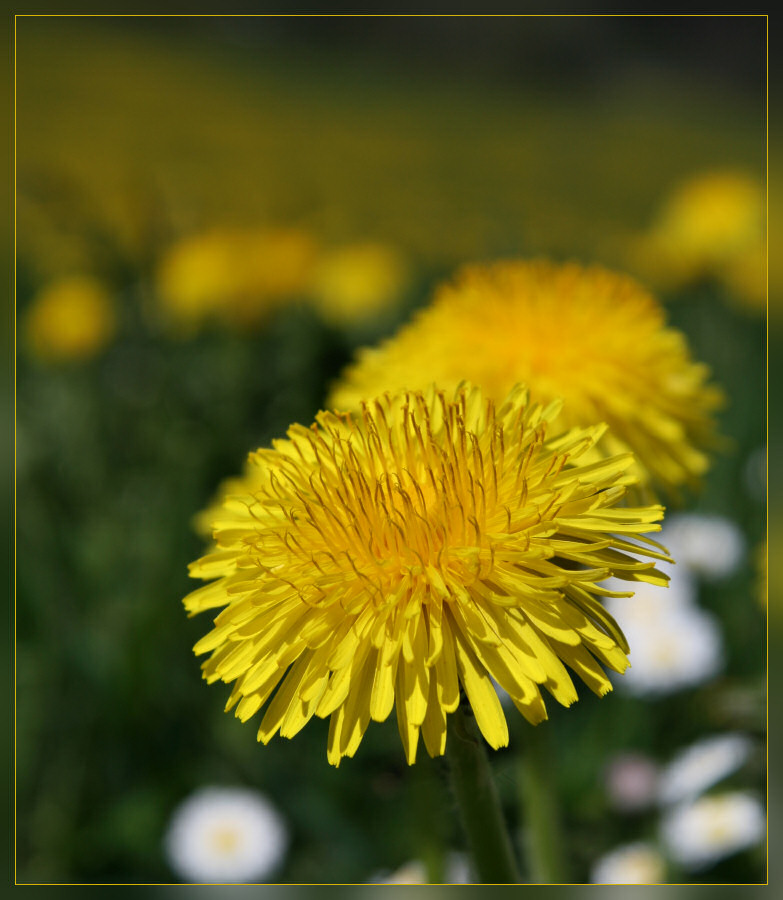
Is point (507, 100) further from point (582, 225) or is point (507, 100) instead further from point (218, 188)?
point (218, 188)

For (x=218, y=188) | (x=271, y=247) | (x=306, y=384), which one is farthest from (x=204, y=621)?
(x=218, y=188)

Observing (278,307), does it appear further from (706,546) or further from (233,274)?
(706,546)

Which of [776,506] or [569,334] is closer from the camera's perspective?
[776,506]

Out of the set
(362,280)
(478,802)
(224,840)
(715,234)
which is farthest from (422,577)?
(362,280)

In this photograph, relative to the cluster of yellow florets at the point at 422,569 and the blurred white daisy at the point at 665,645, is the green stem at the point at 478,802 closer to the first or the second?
the cluster of yellow florets at the point at 422,569

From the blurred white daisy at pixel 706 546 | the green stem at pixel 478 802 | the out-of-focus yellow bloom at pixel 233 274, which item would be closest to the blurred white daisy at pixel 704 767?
the blurred white daisy at pixel 706 546

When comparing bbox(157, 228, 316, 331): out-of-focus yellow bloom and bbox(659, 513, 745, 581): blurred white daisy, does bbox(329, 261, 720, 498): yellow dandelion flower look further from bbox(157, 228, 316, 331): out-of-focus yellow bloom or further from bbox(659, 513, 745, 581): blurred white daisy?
bbox(157, 228, 316, 331): out-of-focus yellow bloom
